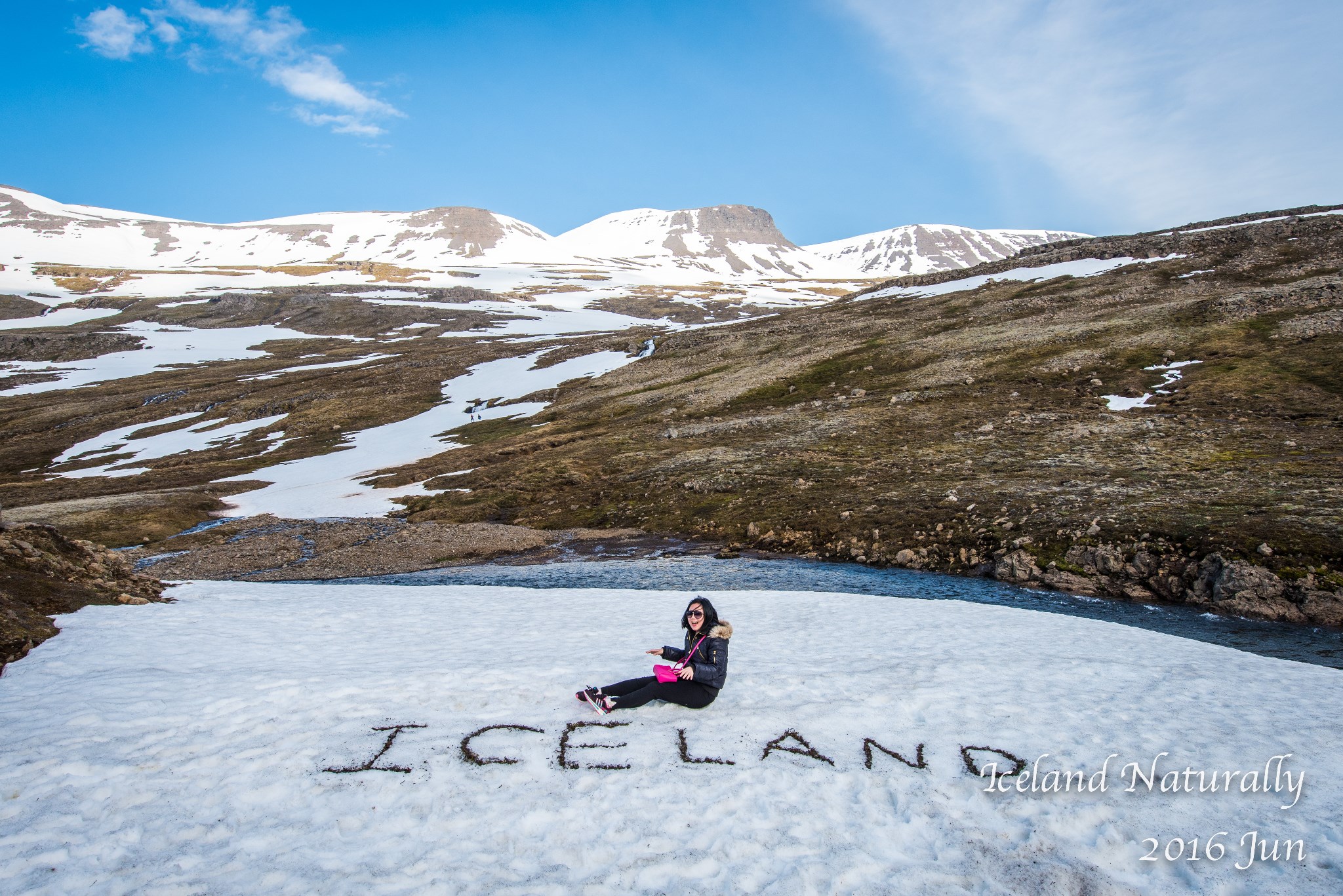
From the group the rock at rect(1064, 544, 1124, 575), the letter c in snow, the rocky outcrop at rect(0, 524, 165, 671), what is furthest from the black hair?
the rock at rect(1064, 544, 1124, 575)

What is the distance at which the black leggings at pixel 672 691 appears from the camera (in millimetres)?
12781

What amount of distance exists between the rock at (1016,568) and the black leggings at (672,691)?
2062cm

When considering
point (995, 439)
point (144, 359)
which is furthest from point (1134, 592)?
point (144, 359)

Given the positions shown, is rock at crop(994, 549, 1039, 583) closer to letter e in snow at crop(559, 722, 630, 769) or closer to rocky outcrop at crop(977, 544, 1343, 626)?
rocky outcrop at crop(977, 544, 1343, 626)

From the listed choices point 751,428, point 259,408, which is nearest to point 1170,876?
point 751,428

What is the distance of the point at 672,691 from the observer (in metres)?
12.8

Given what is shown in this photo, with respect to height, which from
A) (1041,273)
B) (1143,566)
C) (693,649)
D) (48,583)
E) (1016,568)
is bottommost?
(48,583)

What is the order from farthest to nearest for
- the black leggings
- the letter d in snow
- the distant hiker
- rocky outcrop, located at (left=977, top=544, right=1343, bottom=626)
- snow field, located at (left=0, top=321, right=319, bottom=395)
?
snow field, located at (left=0, top=321, right=319, bottom=395) < rocky outcrop, located at (left=977, top=544, right=1343, bottom=626) < the black leggings < the distant hiker < the letter d in snow

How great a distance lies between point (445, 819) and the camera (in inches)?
373

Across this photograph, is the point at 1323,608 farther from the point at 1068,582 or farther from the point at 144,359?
the point at 144,359

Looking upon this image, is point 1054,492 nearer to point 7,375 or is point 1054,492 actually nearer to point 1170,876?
point 1170,876

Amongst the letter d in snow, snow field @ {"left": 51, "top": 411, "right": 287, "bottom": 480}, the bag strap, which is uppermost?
snow field @ {"left": 51, "top": 411, "right": 287, "bottom": 480}

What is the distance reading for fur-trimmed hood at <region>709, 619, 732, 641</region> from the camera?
12.9m

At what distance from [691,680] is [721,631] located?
1.13m
